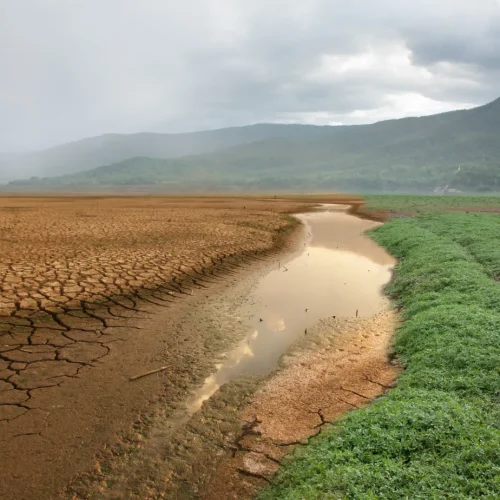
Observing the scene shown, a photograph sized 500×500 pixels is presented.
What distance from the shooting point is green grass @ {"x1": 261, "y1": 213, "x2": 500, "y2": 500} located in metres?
3.74

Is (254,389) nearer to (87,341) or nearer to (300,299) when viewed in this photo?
(87,341)

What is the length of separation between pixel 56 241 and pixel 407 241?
54.3 ft

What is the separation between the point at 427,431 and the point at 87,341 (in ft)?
21.3

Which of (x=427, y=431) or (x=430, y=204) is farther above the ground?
(x=430, y=204)

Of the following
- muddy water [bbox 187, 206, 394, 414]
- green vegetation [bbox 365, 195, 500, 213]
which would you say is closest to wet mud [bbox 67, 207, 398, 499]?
muddy water [bbox 187, 206, 394, 414]

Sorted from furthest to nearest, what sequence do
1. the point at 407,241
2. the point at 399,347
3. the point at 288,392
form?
the point at 407,241
the point at 399,347
the point at 288,392

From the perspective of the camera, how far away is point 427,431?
4.40m

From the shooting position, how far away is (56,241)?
54.2ft

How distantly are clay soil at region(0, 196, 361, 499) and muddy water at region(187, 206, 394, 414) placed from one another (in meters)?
0.65

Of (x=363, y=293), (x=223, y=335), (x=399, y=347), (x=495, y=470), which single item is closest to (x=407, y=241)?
(x=363, y=293)

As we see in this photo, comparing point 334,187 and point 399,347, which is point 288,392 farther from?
point 334,187

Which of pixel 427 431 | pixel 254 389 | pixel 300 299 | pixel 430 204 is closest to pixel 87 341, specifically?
pixel 254 389

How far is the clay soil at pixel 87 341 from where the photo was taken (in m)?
4.81

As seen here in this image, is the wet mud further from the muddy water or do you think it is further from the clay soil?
the clay soil
